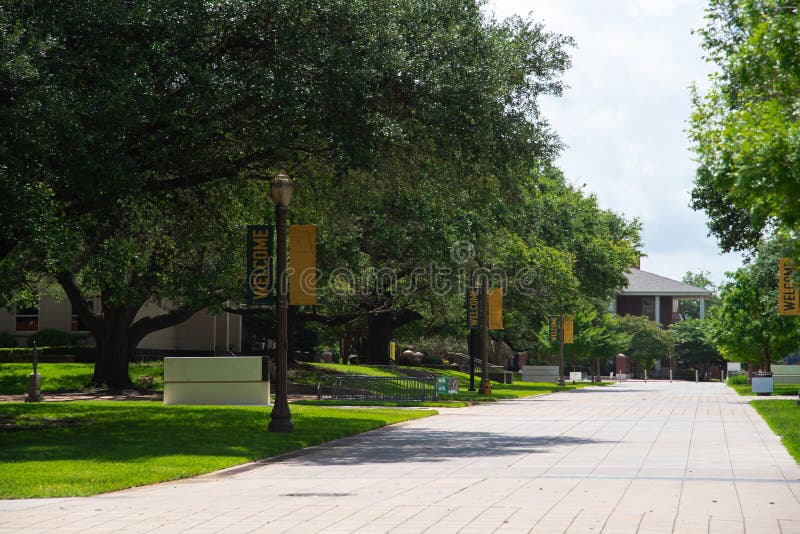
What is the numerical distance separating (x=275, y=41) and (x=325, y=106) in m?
1.48

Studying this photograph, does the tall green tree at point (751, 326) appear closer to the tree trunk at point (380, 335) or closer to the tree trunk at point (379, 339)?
the tree trunk at point (380, 335)

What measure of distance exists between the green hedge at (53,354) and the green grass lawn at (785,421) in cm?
2642

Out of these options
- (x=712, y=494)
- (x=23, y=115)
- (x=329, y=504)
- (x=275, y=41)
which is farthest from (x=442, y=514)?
(x=275, y=41)

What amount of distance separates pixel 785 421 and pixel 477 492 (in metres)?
14.2

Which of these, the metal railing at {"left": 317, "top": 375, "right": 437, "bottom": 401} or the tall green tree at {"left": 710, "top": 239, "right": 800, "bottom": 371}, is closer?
the metal railing at {"left": 317, "top": 375, "right": 437, "bottom": 401}

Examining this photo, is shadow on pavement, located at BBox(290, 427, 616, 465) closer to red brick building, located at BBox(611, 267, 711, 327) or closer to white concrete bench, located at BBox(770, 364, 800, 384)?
white concrete bench, located at BBox(770, 364, 800, 384)

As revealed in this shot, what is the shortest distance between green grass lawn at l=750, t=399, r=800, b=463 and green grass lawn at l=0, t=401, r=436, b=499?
25.7 feet

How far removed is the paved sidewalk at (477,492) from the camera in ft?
30.1

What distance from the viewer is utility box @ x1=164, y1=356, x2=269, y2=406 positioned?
30.8 m

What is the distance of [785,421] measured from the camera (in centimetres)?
2336

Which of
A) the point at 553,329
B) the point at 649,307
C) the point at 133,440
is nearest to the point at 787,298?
the point at 133,440

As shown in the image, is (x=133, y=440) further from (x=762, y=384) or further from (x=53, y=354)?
(x=762, y=384)

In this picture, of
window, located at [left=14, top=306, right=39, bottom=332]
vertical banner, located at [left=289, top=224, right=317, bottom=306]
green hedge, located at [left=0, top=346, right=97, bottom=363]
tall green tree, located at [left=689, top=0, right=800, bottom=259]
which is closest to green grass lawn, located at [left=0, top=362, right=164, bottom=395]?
green hedge, located at [left=0, top=346, right=97, bottom=363]

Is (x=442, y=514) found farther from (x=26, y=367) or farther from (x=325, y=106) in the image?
(x=26, y=367)
